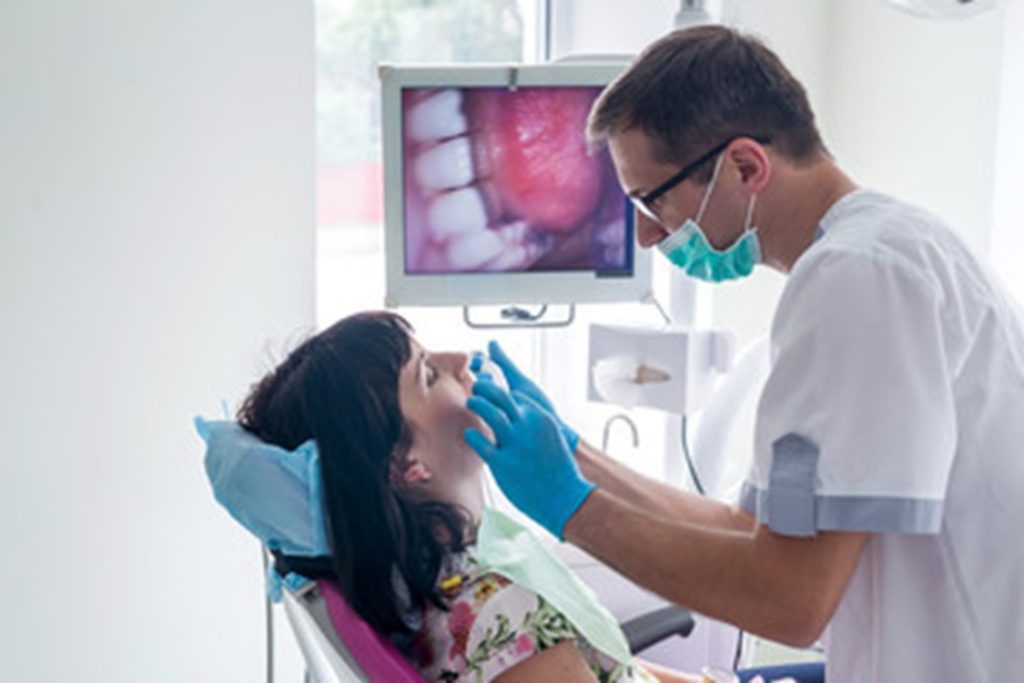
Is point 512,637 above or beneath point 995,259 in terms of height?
beneath

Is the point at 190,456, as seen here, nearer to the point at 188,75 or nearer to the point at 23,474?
the point at 23,474

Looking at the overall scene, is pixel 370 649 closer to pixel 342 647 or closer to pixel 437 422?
pixel 342 647

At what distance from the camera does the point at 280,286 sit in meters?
2.00

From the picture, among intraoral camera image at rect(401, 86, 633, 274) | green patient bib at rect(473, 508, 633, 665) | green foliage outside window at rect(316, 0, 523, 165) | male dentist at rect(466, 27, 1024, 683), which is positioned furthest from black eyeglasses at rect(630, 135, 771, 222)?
green foliage outside window at rect(316, 0, 523, 165)

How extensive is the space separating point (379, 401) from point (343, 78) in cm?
120

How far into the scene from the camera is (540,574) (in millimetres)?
1339

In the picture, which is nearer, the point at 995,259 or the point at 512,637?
the point at 512,637

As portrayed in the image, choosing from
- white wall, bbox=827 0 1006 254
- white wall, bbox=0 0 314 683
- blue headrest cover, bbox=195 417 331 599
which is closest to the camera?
blue headrest cover, bbox=195 417 331 599

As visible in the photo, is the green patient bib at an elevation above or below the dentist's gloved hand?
below

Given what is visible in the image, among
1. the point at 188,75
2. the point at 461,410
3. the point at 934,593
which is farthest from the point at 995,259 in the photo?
the point at 188,75

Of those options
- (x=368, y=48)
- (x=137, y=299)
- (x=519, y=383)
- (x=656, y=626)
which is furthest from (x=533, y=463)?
(x=368, y=48)

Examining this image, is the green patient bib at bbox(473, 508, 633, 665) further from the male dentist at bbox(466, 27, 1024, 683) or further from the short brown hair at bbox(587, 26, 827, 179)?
the short brown hair at bbox(587, 26, 827, 179)

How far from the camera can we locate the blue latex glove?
51.8 inches

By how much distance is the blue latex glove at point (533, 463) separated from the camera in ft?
4.32
